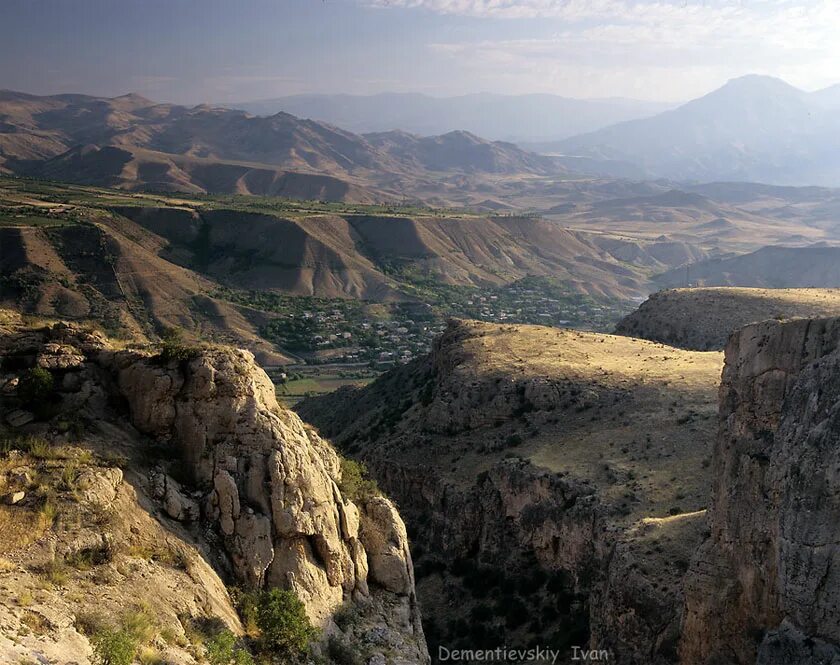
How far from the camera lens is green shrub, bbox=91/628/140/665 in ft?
35.4

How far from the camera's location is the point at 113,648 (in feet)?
35.6

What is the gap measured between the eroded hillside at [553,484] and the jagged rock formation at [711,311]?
10.7 m

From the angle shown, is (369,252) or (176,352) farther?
(369,252)

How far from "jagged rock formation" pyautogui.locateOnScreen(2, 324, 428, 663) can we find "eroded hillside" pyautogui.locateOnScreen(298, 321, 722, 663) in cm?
1069

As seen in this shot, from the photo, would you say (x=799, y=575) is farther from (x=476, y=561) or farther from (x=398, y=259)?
(x=398, y=259)

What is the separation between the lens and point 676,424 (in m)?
36.3

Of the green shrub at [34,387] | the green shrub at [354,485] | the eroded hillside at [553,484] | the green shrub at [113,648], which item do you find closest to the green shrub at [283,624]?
the green shrub at [113,648]

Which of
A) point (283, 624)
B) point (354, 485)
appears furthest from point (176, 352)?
point (283, 624)

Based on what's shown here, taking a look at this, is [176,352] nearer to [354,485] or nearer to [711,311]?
[354,485]

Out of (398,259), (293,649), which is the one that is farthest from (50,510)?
(398,259)

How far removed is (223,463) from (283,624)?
11.4 ft

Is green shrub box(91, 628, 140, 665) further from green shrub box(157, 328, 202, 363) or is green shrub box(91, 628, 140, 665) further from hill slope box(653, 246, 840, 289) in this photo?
hill slope box(653, 246, 840, 289)

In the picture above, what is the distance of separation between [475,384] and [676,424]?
1178cm

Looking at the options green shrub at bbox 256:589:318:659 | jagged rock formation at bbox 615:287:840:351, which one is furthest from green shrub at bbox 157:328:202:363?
jagged rock formation at bbox 615:287:840:351
